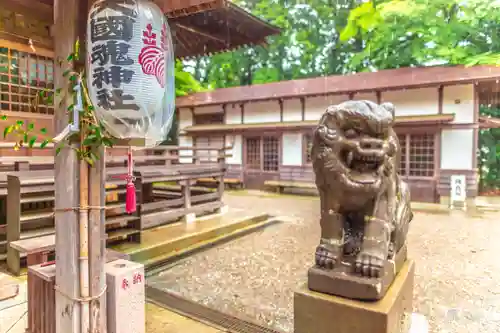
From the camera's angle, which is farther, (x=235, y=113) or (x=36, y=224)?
(x=235, y=113)

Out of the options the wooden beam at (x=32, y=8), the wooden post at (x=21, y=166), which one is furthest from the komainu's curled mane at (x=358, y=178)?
the wooden post at (x=21, y=166)

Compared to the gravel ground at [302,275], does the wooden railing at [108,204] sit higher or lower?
higher

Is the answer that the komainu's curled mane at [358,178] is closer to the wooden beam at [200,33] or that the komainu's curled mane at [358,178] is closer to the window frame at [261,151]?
the wooden beam at [200,33]

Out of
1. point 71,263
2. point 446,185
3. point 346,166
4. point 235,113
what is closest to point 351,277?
point 346,166

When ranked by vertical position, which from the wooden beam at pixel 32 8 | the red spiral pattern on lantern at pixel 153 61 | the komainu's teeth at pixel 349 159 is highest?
the wooden beam at pixel 32 8

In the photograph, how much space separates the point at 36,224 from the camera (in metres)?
5.95

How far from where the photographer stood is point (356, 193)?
2900 millimetres

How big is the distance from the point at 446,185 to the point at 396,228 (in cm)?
1132

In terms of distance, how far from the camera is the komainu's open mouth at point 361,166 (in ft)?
9.38

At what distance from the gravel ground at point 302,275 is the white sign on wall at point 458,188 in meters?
2.50

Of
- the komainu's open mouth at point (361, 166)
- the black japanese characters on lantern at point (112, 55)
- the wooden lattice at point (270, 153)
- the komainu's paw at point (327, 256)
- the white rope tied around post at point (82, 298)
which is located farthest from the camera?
the wooden lattice at point (270, 153)

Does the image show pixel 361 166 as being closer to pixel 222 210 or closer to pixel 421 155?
pixel 222 210

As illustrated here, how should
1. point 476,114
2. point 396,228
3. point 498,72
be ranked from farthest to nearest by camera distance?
point 476,114 < point 498,72 < point 396,228

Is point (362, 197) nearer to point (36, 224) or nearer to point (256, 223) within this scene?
point (36, 224)
